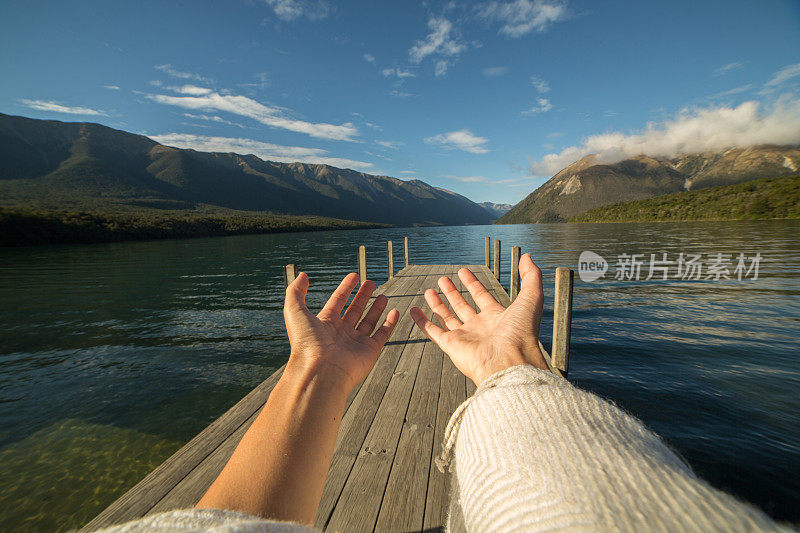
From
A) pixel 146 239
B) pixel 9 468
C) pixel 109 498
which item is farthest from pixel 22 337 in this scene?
pixel 146 239

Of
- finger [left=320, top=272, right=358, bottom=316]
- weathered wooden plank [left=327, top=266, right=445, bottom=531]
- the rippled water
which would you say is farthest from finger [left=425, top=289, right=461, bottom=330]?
the rippled water

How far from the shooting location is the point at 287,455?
1.09m

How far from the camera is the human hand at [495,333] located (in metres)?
1.57

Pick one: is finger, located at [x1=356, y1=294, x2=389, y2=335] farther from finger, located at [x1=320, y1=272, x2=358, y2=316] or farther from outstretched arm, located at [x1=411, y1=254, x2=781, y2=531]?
outstretched arm, located at [x1=411, y1=254, x2=781, y2=531]

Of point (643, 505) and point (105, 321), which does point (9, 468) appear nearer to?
point (643, 505)

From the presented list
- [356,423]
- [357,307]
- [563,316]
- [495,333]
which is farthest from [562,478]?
[563,316]

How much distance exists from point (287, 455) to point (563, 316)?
17.4 ft

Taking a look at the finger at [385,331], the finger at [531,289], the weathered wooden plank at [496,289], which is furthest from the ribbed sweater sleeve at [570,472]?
the weathered wooden plank at [496,289]

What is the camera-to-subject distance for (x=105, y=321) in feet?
40.3

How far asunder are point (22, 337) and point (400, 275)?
13.9 m

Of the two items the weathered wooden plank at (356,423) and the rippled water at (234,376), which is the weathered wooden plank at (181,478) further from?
the rippled water at (234,376)

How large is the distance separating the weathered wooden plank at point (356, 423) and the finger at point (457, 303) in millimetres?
1822

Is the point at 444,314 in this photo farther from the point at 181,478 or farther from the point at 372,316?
the point at 181,478

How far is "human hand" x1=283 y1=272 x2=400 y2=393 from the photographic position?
55.8 inches
